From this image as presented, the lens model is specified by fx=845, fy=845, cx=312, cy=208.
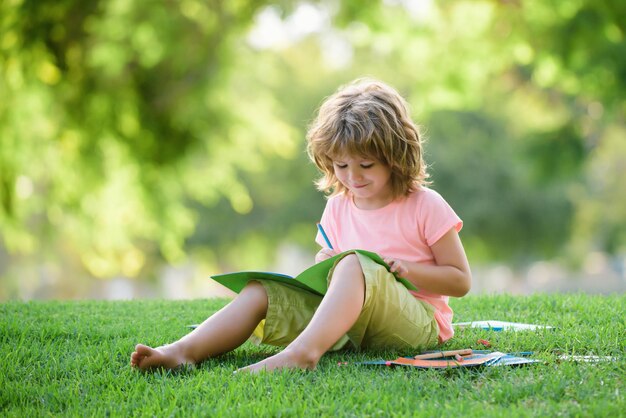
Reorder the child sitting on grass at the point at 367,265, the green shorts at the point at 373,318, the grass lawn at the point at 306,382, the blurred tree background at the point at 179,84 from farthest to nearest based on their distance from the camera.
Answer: the blurred tree background at the point at 179,84, the green shorts at the point at 373,318, the child sitting on grass at the point at 367,265, the grass lawn at the point at 306,382

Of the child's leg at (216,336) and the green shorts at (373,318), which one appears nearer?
the child's leg at (216,336)

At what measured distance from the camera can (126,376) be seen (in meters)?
2.80

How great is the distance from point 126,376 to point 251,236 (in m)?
18.3

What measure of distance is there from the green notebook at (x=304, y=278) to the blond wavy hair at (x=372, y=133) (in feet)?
1.41

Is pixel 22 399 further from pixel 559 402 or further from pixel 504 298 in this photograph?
pixel 504 298

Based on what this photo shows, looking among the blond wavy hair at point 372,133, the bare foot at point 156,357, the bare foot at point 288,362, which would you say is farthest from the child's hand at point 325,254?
the bare foot at point 156,357

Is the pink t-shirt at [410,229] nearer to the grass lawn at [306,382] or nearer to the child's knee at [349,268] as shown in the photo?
the grass lawn at [306,382]

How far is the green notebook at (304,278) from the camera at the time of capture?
2.96 m

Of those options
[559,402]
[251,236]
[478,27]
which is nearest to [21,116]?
[478,27]

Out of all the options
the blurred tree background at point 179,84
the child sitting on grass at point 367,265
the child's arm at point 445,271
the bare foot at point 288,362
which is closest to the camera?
the bare foot at point 288,362

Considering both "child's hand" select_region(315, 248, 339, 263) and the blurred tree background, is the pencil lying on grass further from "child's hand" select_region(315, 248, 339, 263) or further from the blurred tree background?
the blurred tree background

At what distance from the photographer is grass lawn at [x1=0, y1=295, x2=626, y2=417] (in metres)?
2.31

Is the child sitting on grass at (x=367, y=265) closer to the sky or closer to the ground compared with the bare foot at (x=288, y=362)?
closer to the sky

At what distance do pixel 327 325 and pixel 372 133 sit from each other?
775 millimetres
